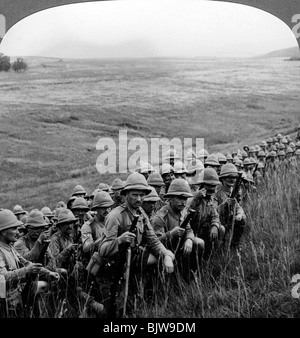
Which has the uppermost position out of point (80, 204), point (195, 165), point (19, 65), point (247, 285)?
point (19, 65)

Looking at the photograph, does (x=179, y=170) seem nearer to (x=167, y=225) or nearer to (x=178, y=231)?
(x=167, y=225)

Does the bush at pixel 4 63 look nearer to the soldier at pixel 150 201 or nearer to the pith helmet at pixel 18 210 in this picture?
the pith helmet at pixel 18 210

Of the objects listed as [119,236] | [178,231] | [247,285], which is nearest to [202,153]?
[178,231]

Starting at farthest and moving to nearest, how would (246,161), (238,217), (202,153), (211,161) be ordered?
(246,161), (211,161), (202,153), (238,217)

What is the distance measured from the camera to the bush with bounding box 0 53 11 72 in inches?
247

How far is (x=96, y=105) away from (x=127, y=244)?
232cm

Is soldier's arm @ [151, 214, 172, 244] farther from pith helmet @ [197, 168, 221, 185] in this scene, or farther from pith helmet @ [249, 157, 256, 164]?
pith helmet @ [249, 157, 256, 164]

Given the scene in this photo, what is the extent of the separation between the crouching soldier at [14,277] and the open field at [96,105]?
1.25 m

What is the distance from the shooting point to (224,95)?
719 cm

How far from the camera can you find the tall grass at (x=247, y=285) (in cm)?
533

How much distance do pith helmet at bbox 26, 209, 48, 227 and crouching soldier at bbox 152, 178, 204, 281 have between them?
1.36m

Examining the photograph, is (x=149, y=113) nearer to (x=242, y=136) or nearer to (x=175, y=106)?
(x=175, y=106)

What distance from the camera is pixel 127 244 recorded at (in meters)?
5.02

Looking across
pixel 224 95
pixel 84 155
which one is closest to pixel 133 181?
pixel 84 155
